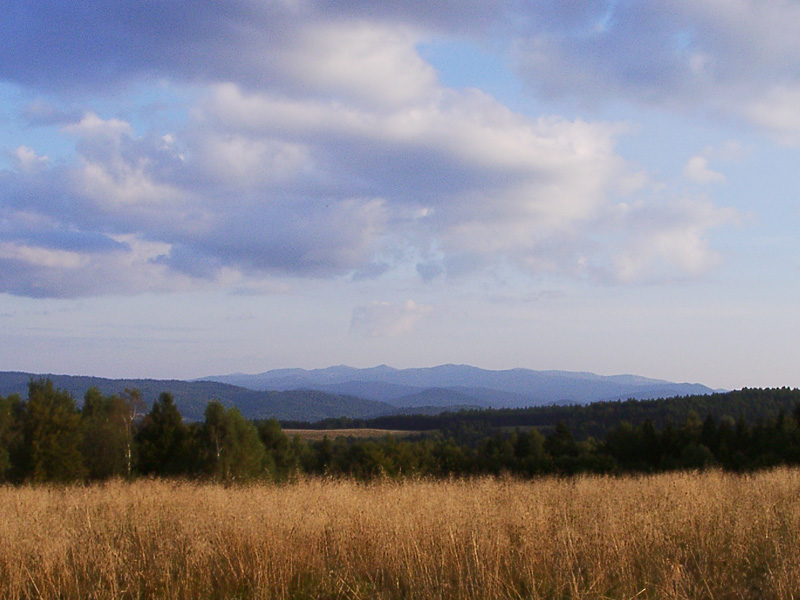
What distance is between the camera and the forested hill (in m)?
111

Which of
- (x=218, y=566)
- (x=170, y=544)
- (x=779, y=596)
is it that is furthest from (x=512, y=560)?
(x=170, y=544)

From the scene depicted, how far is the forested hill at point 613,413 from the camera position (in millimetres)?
110875

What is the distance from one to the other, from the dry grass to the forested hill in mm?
90265

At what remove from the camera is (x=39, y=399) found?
34094 mm

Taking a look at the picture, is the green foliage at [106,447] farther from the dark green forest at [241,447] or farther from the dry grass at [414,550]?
the dry grass at [414,550]

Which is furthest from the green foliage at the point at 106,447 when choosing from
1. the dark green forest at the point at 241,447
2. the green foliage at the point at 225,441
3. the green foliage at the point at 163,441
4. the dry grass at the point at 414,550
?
the dry grass at the point at 414,550

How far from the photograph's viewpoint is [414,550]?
7.06 metres

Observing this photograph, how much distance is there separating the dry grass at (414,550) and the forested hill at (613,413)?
90.3 m

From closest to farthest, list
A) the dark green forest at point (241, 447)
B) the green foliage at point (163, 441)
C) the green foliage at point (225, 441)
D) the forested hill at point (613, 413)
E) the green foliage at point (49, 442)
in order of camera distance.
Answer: the green foliage at point (49, 442) → the dark green forest at point (241, 447) → the green foliage at point (225, 441) → the green foliage at point (163, 441) → the forested hill at point (613, 413)

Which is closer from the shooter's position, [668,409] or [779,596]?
[779,596]

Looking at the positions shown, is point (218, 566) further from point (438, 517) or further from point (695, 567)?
point (695, 567)

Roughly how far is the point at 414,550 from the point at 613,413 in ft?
403

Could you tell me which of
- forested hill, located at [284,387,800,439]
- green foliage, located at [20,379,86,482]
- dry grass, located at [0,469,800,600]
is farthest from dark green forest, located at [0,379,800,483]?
forested hill, located at [284,387,800,439]

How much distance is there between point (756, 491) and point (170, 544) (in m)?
9.14
